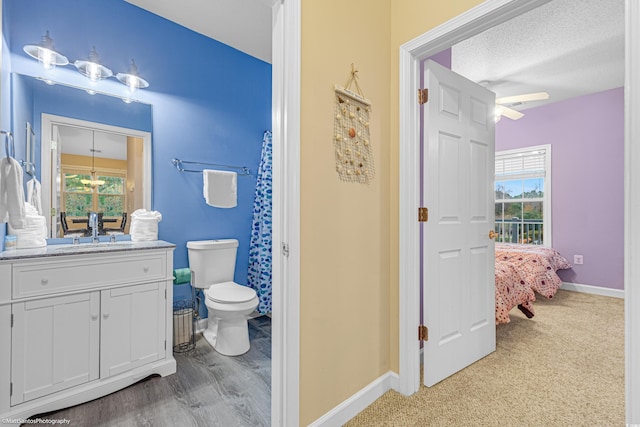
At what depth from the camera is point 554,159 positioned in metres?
4.38

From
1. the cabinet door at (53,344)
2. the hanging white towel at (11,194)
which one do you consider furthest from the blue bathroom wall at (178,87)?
the hanging white towel at (11,194)

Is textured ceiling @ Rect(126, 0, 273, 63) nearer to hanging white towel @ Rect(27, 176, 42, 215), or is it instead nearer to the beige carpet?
hanging white towel @ Rect(27, 176, 42, 215)

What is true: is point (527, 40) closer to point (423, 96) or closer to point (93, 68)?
point (423, 96)

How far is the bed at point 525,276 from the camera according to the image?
272 centimetres

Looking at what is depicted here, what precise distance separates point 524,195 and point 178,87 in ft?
16.5

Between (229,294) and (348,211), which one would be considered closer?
(348,211)

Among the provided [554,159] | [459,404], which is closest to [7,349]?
[459,404]

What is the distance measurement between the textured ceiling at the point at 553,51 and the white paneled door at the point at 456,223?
1.01 m

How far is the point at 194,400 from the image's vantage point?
178 cm

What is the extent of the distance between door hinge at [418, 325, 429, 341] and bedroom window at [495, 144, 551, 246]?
12.4 feet

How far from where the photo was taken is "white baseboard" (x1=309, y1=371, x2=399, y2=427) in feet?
4.99

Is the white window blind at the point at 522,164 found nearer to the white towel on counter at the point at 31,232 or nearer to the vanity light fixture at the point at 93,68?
the vanity light fixture at the point at 93,68

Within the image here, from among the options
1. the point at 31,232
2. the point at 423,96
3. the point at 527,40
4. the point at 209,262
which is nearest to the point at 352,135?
the point at 423,96

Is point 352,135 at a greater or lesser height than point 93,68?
lesser
